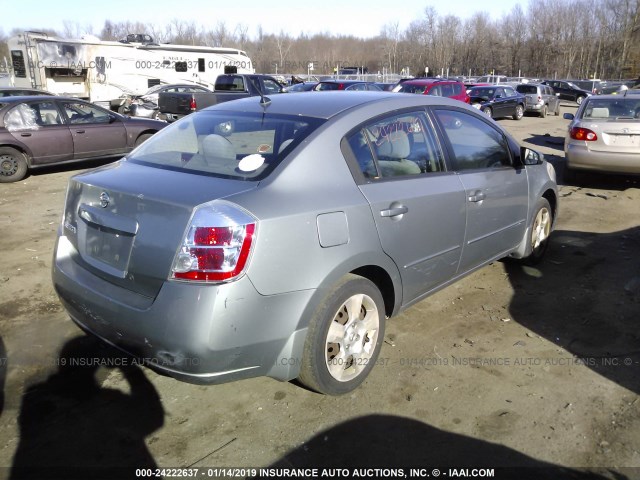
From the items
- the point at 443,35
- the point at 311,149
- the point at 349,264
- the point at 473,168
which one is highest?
the point at 443,35

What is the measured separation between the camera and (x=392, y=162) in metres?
3.49

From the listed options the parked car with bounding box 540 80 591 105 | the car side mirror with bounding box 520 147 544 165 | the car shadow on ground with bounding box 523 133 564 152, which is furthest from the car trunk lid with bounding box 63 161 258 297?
the parked car with bounding box 540 80 591 105

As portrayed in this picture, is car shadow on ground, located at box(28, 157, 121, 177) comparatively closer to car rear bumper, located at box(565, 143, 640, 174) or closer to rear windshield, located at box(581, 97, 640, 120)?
car rear bumper, located at box(565, 143, 640, 174)

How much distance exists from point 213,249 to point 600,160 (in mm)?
8211

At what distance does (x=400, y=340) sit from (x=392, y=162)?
1.31m

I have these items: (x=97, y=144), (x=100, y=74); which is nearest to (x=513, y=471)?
(x=97, y=144)

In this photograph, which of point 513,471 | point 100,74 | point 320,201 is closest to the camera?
point 513,471

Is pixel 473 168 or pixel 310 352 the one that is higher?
pixel 473 168

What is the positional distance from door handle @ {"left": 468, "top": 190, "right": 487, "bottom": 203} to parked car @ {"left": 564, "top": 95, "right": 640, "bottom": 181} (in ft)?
19.1

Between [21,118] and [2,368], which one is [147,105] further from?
[2,368]

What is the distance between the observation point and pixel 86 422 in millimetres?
2965

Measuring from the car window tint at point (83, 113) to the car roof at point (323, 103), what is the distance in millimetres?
7474

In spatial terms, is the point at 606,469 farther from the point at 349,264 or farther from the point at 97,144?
the point at 97,144

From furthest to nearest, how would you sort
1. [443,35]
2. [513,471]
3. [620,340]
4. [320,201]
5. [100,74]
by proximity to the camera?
[443,35], [100,74], [620,340], [320,201], [513,471]
